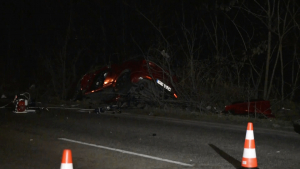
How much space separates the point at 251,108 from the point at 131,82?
556cm

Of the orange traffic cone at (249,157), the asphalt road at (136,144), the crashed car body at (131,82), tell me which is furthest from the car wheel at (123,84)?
the orange traffic cone at (249,157)

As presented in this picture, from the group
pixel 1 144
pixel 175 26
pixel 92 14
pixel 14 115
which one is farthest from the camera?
pixel 92 14

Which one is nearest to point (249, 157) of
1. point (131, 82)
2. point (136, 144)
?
point (136, 144)

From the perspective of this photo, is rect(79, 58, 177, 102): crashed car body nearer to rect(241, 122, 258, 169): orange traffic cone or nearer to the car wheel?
the car wheel

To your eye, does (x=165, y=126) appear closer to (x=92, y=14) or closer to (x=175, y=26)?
(x=175, y=26)


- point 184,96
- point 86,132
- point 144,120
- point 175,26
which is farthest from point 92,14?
point 86,132

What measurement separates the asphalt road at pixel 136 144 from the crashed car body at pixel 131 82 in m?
3.66

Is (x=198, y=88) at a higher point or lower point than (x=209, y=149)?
Result: higher

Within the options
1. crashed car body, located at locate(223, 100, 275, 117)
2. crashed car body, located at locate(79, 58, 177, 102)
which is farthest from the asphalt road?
crashed car body, located at locate(79, 58, 177, 102)

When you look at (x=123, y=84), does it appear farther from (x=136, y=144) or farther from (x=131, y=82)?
(x=136, y=144)

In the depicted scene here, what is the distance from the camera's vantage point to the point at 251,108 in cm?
1576

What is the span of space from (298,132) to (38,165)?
740cm

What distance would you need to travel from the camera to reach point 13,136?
1148 cm

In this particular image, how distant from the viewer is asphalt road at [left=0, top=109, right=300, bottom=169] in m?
8.25
